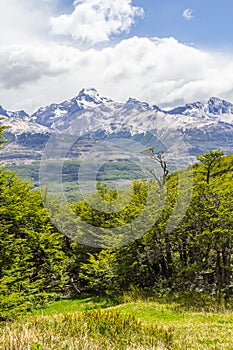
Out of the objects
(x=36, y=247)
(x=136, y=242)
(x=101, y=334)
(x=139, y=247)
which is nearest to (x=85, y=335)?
(x=101, y=334)

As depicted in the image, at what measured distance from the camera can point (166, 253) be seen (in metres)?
29.5

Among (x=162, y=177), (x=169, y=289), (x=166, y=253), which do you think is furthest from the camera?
(x=162, y=177)

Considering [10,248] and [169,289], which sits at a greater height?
[10,248]

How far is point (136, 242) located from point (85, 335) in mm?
22226

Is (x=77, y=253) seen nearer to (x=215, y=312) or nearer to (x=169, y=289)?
(x=169, y=289)

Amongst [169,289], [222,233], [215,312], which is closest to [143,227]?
[169,289]

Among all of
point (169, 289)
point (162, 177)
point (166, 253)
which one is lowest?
point (169, 289)

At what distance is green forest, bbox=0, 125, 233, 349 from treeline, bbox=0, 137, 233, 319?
3.0 inches

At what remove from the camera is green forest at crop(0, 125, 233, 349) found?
896 inches

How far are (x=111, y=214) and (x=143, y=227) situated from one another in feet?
26.7

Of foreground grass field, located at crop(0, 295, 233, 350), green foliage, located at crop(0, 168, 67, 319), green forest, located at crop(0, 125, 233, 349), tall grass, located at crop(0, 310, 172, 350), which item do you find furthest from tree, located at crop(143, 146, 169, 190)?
tall grass, located at crop(0, 310, 172, 350)

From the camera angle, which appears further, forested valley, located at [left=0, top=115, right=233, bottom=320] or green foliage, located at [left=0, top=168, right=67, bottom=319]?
green foliage, located at [left=0, top=168, right=67, bottom=319]

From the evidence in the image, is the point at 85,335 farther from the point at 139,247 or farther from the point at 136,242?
the point at 139,247

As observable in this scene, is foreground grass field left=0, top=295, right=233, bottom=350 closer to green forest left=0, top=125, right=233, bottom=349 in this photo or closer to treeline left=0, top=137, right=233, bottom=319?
green forest left=0, top=125, right=233, bottom=349
